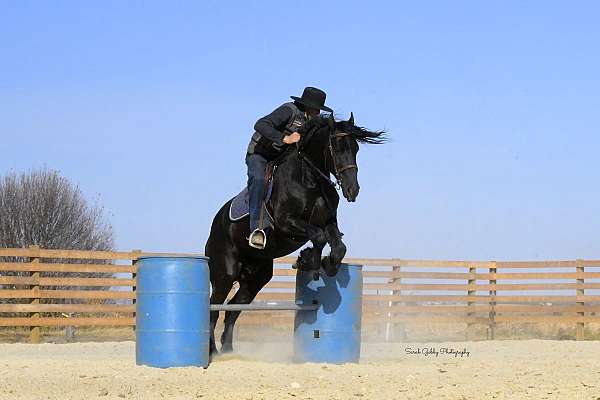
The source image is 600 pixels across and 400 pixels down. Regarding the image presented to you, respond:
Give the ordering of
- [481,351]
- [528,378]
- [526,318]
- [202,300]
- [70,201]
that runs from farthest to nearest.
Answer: [70,201] < [526,318] < [481,351] < [202,300] < [528,378]

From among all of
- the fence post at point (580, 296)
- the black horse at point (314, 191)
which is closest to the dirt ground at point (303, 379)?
the black horse at point (314, 191)

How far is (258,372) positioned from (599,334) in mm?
11512

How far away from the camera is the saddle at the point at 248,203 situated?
915 centimetres

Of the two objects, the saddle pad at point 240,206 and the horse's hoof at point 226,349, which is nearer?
the saddle pad at point 240,206

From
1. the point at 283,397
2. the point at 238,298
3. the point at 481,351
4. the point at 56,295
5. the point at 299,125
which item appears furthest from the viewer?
the point at 56,295

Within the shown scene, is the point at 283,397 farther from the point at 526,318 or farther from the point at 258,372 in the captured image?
the point at 526,318

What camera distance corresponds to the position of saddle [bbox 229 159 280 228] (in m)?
9.15

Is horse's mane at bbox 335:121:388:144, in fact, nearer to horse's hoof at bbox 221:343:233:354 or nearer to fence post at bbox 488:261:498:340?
horse's hoof at bbox 221:343:233:354

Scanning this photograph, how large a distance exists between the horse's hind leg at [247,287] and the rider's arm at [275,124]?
6.02 ft

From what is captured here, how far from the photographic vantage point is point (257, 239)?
9.14 metres

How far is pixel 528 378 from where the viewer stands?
7.82 metres

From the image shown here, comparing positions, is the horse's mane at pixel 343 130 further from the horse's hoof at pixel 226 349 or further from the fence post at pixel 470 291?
the fence post at pixel 470 291

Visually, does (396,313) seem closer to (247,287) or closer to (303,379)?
(247,287)

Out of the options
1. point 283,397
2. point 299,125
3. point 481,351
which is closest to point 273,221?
point 299,125
